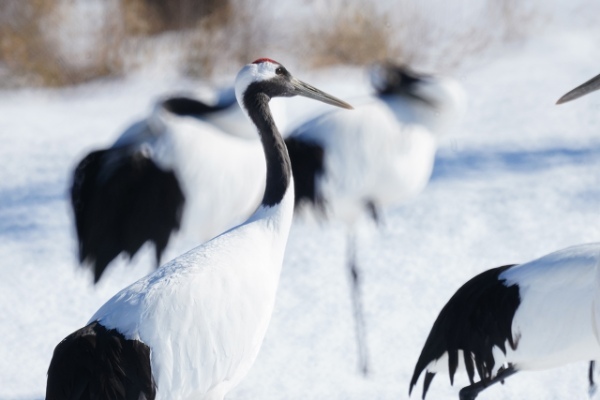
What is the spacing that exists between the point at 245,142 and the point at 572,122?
10.7 ft

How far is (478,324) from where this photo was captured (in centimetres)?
354

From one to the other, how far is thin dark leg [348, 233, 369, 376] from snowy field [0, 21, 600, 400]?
0.05 meters

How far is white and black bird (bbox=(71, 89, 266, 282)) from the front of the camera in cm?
449

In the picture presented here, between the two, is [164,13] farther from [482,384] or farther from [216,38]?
[482,384]

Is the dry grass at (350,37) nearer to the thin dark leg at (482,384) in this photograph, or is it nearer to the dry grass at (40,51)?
the dry grass at (40,51)

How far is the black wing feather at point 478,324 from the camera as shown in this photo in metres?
3.50

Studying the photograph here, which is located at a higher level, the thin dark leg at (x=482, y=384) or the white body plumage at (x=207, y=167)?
the white body plumage at (x=207, y=167)

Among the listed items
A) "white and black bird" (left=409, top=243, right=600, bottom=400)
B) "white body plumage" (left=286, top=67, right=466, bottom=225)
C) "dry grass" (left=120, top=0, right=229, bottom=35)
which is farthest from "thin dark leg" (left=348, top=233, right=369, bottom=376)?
"dry grass" (left=120, top=0, right=229, bottom=35)

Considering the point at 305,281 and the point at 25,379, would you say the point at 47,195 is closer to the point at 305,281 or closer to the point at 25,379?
the point at 305,281

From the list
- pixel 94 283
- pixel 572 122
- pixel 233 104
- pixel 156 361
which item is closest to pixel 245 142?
pixel 233 104

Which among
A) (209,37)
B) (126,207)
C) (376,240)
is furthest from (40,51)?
(126,207)

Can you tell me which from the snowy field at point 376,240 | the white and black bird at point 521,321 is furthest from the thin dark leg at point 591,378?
the white and black bird at point 521,321

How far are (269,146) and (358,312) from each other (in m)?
1.16

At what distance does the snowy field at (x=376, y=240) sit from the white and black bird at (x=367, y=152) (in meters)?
0.26
